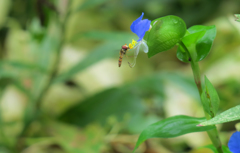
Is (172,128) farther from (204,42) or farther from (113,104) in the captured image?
(113,104)

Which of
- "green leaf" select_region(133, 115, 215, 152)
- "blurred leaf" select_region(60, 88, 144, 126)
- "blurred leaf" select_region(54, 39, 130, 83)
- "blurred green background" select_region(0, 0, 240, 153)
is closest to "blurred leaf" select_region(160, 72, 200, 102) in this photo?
"blurred green background" select_region(0, 0, 240, 153)

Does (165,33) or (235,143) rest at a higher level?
(165,33)

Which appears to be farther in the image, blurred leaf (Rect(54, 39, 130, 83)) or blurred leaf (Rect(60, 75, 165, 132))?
blurred leaf (Rect(60, 75, 165, 132))

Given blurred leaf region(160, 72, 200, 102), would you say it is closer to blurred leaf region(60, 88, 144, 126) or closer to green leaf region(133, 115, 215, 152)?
blurred leaf region(60, 88, 144, 126)

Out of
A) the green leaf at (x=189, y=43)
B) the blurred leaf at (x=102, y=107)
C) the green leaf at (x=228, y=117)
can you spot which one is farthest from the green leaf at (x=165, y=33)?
the blurred leaf at (x=102, y=107)

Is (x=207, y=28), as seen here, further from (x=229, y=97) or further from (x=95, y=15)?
(x=95, y=15)

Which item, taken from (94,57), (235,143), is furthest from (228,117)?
(94,57)

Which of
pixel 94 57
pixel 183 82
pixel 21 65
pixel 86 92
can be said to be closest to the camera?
pixel 21 65
